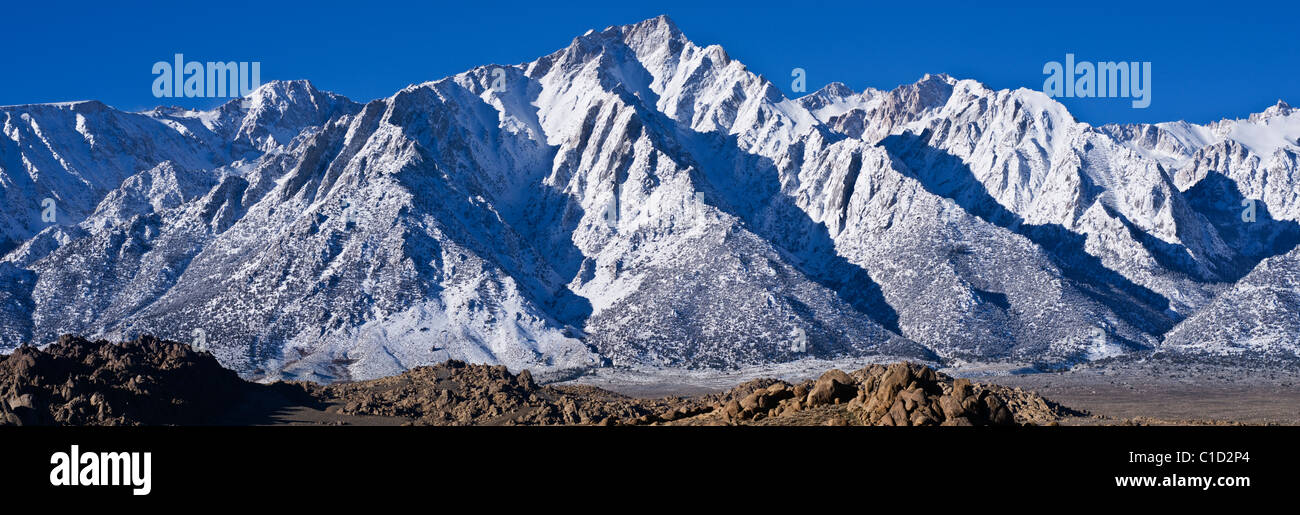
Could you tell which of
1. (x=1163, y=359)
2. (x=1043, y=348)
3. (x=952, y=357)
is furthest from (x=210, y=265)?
(x=1163, y=359)

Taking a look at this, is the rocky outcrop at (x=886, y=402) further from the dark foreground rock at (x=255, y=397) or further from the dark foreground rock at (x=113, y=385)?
the dark foreground rock at (x=113, y=385)

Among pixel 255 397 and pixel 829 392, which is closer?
pixel 829 392

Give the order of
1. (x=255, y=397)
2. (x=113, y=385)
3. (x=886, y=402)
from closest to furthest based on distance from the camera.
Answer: (x=886, y=402) < (x=113, y=385) < (x=255, y=397)

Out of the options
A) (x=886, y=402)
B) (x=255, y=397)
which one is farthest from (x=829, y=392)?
(x=255, y=397)

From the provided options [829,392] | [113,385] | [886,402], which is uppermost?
[113,385]

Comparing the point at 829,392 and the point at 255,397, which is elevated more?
the point at 255,397

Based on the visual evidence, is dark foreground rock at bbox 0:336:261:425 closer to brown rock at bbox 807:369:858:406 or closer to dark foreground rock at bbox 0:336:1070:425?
dark foreground rock at bbox 0:336:1070:425

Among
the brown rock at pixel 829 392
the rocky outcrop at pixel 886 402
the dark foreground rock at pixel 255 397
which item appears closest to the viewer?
the rocky outcrop at pixel 886 402

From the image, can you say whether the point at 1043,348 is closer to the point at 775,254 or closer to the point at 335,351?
the point at 775,254

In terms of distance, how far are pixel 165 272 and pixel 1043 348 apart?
13013 centimetres

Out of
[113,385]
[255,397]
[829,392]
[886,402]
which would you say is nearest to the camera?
[886,402]

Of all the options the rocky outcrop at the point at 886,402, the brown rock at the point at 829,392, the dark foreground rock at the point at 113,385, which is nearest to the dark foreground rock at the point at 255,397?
the dark foreground rock at the point at 113,385

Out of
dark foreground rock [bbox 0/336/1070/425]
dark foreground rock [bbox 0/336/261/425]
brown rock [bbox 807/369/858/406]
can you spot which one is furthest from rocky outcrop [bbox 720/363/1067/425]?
dark foreground rock [bbox 0/336/261/425]

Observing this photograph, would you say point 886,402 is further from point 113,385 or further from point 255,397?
point 255,397
